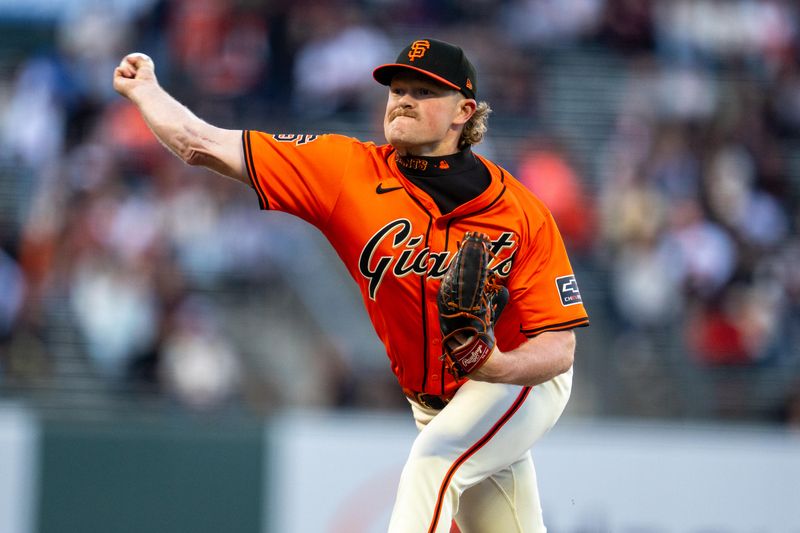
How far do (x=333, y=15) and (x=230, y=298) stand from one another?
372 cm

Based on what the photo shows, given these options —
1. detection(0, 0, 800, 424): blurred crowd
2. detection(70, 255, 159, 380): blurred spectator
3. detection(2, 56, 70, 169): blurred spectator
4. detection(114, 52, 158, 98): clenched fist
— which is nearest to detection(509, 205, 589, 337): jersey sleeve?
detection(114, 52, 158, 98): clenched fist

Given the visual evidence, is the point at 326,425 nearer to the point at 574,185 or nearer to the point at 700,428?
the point at 700,428

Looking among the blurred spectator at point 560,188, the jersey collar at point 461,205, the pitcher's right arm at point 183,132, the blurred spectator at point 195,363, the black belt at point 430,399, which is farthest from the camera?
the blurred spectator at point 560,188

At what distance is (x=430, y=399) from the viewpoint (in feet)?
16.4

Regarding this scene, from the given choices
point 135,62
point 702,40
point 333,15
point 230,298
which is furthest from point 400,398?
point 702,40

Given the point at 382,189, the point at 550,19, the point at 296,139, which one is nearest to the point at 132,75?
the point at 296,139

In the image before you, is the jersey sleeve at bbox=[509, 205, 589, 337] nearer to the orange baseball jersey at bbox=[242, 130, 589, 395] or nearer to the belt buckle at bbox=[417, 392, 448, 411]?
the orange baseball jersey at bbox=[242, 130, 589, 395]

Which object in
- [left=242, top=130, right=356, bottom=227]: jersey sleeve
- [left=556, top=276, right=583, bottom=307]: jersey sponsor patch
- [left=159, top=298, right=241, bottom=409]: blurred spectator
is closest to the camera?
[left=242, top=130, right=356, bottom=227]: jersey sleeve

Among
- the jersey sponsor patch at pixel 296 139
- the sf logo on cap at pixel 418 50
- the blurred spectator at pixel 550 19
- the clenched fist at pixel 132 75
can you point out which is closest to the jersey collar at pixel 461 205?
the jersey sponsor patch at pixel 296 139

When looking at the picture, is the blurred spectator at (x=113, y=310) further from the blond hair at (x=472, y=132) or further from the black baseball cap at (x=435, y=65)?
the black baseball cap at (x=435, y=65)

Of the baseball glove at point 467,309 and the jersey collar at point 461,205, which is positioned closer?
the baseball glove at point 467,309

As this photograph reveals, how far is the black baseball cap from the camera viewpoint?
4.63 meters

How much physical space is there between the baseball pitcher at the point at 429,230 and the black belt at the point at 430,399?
0.6 inches

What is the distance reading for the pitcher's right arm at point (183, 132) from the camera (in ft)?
14.8
